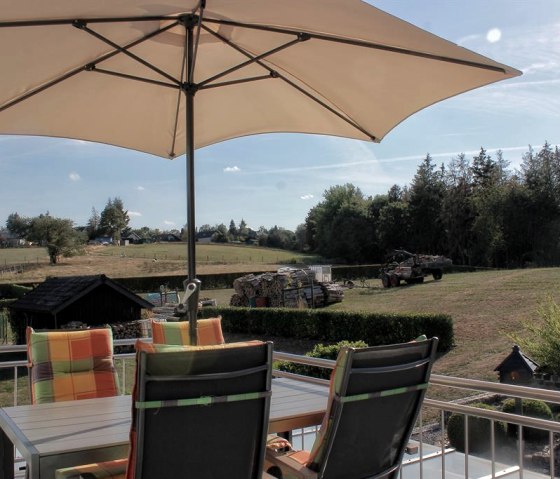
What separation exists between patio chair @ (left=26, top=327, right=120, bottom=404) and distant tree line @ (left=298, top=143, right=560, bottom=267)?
108 feet

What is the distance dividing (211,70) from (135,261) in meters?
39.7

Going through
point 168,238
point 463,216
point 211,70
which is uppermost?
point 463,216

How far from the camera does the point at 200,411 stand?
4.78 ft

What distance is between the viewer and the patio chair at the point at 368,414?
165 centimetres

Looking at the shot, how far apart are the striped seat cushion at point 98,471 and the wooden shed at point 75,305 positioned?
1149 centimetres

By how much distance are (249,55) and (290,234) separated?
6163 centimetres

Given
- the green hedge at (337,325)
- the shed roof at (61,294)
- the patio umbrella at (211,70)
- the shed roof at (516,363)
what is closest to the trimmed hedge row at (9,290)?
the shed roof at (61,294)

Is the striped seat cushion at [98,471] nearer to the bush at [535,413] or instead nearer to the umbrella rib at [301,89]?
the umbrella rib at [301,89]

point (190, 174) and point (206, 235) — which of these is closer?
point (190, 174)

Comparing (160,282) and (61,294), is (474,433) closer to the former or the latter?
(61,294)

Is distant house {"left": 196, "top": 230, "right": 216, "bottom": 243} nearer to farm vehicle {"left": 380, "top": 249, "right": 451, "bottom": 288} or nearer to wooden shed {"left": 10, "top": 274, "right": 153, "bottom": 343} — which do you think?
farm vehicle {"left": 380, "top": 249, "right": 451, "bottom": 288}

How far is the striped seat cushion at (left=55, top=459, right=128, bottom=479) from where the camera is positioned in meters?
1.72

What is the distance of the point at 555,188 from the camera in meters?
33.9

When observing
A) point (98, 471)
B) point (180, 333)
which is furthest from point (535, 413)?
point (98, 471)
